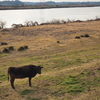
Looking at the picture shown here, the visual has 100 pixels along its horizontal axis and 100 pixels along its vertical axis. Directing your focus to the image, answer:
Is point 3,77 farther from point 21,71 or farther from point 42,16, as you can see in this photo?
point 42,16

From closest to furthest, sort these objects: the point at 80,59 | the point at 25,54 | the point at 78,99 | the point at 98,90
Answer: the point at 78,99, the point at 98,90, the point at 80,59, the point at 25,54

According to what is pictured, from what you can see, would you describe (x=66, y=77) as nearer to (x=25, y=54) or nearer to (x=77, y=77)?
(x=77, y=77)

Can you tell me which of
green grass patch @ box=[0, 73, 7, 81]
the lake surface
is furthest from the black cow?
the lake surface

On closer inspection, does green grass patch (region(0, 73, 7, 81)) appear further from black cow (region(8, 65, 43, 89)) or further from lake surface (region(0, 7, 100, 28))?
lake surface (region(0, 7, 100, 28))

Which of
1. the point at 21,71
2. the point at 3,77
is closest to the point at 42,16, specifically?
the point at 3,77

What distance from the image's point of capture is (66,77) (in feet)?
30.1

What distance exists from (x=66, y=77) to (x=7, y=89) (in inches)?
120

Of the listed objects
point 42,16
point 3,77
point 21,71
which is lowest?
point 3,77

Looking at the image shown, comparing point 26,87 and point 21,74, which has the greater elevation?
point 21,74

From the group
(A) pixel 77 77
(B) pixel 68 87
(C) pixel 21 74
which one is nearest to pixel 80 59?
(A) pixel 77 77

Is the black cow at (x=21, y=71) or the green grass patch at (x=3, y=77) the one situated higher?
the black cow at (x=21, y=71)

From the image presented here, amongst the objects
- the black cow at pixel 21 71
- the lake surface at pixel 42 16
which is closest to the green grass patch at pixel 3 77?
the black cow at pixel 21 71

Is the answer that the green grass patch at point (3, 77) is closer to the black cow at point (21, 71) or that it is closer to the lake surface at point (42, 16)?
the black cow at point (21, 71)

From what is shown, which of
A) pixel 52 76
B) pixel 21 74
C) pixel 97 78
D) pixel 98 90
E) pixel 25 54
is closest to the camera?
pixel 98 90
